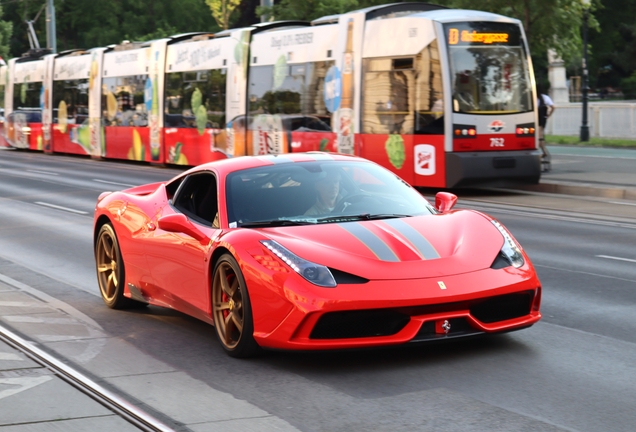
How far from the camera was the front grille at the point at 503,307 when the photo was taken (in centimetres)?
630

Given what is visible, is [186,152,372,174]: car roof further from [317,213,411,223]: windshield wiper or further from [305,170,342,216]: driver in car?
[317,213,411,223]: windshield wiper

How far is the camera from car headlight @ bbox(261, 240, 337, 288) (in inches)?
240

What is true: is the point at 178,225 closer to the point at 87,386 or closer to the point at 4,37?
the point at 87,386

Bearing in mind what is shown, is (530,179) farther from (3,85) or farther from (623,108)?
(3,85)

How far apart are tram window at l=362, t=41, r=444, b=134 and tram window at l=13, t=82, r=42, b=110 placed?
71.8ft

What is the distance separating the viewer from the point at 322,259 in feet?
20.4

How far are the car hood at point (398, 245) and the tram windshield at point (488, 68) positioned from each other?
13.0 meters

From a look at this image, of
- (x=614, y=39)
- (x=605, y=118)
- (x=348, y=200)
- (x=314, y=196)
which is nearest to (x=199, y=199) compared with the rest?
(x=314, y=196)

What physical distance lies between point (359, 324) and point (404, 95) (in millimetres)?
14354

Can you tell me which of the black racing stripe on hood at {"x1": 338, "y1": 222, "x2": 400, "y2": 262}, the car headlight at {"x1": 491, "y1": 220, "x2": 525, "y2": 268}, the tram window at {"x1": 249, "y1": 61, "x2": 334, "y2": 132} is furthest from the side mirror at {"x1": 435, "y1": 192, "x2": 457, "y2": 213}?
the tram window at {"x1": 249, "y1": 61, "x2": 334, "y2": 132}

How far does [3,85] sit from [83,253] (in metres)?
33.8

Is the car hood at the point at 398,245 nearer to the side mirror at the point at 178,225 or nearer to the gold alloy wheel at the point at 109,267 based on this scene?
the side mirror at the point at 178,225

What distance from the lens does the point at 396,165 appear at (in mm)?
20578

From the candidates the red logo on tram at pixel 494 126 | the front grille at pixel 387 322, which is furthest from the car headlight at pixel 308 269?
the red logo on tram at pixel 494 126
